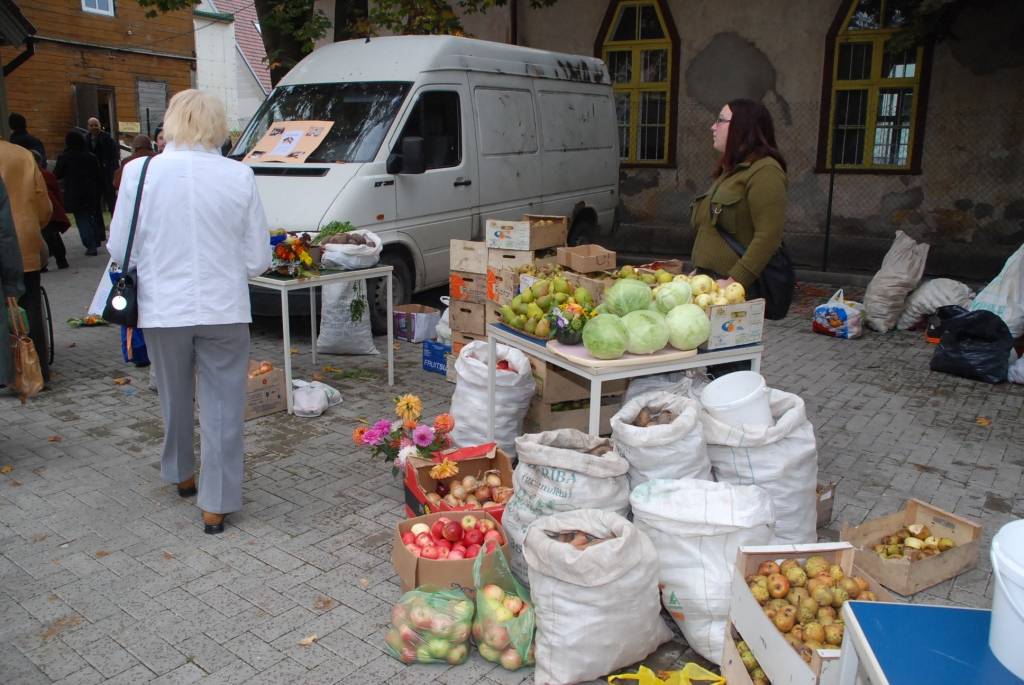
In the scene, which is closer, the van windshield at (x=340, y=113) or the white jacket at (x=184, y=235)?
the white jacket at (x=184, y=235)

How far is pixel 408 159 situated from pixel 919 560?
522cm

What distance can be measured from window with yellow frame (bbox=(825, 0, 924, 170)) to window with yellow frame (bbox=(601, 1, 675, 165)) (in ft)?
8.13

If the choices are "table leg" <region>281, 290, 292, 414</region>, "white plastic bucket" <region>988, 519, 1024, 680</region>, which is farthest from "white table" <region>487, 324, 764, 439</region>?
"white plastic bucket" <region>988, 519, 1024, 680</region>

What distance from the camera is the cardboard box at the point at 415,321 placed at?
7.79 m

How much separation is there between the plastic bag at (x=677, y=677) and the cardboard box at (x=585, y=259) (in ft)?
10.0

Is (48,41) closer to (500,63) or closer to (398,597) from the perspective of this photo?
(500,63)

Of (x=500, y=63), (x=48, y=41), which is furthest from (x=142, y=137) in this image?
(x=48, y=41)

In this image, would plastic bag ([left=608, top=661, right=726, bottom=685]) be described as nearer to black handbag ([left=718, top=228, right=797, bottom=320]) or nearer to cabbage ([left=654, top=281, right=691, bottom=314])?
cabbage ([left=654, top=281, right=691, bottom=314])

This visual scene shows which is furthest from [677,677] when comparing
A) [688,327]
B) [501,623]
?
[688,327]

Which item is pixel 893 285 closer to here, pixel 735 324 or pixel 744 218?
pixel 744 218

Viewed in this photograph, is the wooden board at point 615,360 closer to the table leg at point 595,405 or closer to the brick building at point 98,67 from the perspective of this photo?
the table leg at point 595,405

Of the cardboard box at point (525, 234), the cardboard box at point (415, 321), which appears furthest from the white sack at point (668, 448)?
the cardboard box at point (415, 321)

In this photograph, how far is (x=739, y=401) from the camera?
11.7 ft

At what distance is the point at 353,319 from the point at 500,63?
10.8ft
